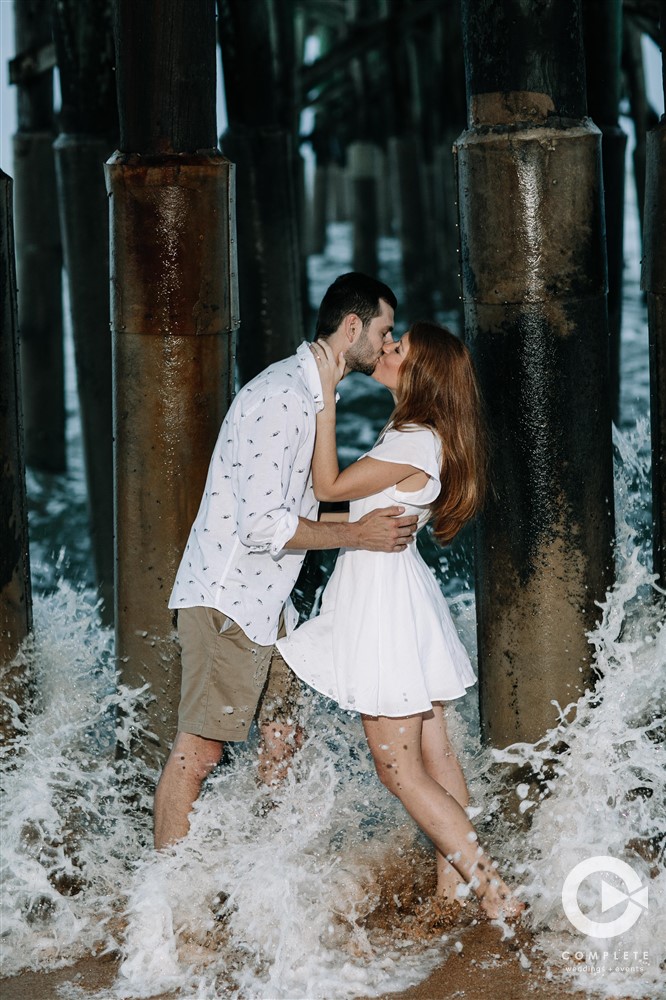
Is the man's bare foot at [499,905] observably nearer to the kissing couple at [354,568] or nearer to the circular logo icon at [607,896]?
the kissing couple at [354,568]

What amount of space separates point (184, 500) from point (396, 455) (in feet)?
2.81

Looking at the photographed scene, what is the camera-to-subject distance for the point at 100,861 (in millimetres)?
4336

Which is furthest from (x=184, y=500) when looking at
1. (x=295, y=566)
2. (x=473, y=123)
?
(x=473, y=123)

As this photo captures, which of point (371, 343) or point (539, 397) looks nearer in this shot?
point (371, 343)

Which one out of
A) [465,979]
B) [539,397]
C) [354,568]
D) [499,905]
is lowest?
[465,979]

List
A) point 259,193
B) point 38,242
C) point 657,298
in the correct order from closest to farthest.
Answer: point 657,298 → point 259,193 → point 38,242

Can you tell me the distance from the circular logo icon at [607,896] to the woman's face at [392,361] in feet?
5.08

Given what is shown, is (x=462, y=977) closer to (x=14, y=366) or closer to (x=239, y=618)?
(x=239, y=618)

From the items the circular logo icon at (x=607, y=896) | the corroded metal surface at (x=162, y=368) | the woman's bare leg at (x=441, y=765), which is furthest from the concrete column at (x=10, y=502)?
the circular logo icon at (x=607, y=896)

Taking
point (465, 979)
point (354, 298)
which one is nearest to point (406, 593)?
point (354, 298)

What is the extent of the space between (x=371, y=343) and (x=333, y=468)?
0.38m

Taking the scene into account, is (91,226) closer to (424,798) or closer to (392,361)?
(392,361)

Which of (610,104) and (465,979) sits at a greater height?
(610,104)

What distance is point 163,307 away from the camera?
428 cm
